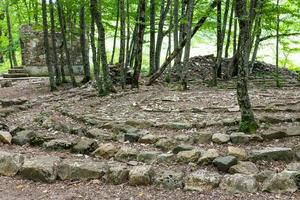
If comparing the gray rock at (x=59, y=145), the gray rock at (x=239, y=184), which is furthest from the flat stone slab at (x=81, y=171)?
the gray rock at (x=239, y=184)

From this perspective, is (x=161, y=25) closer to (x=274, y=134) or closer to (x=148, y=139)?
(x=148, y=139)

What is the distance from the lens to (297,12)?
476 inches

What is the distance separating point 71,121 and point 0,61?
24.7 metres

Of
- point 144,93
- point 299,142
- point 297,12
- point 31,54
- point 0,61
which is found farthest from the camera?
point 0,61

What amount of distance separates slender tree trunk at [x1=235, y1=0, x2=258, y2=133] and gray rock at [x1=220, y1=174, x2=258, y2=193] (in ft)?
5.30

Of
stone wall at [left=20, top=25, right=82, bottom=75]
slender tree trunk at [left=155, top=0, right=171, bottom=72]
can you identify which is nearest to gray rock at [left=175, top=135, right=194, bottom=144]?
slender tree trunk at [left=155, top=0, right=171, bottom=72]

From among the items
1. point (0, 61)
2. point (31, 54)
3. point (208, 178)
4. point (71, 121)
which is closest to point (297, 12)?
point (71, 121)

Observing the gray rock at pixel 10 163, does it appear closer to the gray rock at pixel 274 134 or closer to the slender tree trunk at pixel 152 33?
the gray rock at pixel 274 134

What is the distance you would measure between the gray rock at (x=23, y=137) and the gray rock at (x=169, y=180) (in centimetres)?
269

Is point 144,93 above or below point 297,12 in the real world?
below

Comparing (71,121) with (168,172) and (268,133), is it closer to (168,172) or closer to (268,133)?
(168,172)

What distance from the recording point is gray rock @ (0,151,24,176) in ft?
15.1

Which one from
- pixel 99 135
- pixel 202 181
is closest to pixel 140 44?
pixel 99 135

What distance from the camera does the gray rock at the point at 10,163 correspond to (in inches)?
182
